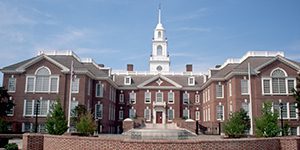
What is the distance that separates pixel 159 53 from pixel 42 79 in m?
35.9

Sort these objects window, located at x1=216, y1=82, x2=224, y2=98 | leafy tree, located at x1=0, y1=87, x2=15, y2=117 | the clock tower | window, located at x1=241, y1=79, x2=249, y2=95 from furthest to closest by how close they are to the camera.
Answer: the clock tower < window, located at x1=216, y1=82, x2=224, y2=98 < window, located at x1=241, y1=79, x2=249, y2=95 < leafy tree, located at x1=0, y1=87, x2=15, y2=117

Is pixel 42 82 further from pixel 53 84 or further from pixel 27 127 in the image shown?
pixel 27 127

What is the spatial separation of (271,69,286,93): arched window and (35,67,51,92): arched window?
27.8 metres

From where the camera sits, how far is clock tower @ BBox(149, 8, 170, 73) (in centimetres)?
6994

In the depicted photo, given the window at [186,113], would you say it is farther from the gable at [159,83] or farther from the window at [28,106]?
the window at [28,106]

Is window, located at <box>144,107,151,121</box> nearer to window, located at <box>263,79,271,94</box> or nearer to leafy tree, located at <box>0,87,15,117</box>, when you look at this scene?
window, located at <box>263,79,271,94</box>

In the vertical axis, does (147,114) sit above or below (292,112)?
below

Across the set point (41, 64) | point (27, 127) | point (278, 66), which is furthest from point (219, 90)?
point (27, 127)

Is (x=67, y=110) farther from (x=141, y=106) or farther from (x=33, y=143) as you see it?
(x=33, y=143)

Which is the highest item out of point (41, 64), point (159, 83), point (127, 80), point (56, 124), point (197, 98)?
point (41, 64)

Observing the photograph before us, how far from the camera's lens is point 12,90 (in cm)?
3909

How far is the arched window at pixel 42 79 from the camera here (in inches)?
1545

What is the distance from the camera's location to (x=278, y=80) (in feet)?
125

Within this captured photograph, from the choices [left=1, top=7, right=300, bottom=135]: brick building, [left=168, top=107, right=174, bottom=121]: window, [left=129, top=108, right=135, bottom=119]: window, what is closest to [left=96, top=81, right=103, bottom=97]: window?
[left=1, top=7, right=300, bottom=135]: brick building
